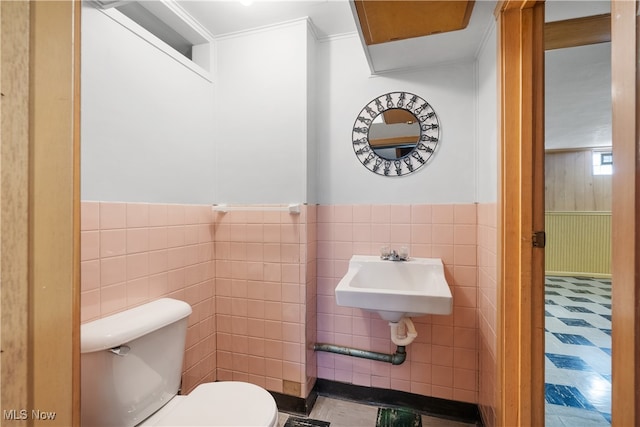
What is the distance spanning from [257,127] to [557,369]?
268cm

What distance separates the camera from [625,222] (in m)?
0.41

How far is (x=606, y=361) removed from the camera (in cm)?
208

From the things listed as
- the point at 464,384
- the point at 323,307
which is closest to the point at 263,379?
the point at 323,307

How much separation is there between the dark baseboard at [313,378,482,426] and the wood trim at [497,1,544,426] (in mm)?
505

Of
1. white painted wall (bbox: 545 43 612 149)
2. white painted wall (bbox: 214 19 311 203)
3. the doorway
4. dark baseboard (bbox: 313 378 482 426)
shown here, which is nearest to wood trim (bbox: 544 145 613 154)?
the doorway

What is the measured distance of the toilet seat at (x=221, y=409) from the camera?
100cm

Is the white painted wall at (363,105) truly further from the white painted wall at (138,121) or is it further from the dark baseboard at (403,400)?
the dark baseboard at (403,400)

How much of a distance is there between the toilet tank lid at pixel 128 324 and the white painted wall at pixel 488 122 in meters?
1.49

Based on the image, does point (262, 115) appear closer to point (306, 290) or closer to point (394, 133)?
point (394, 133)

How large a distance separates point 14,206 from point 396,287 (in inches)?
61.9

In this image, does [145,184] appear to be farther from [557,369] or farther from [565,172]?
[565,172]

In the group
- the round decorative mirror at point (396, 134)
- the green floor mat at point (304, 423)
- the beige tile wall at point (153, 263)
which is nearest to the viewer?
the beige tile wall at point (153, 263)

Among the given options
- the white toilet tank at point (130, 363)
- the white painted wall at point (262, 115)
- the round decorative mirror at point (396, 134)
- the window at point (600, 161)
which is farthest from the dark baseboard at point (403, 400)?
the window at point (600, 161)

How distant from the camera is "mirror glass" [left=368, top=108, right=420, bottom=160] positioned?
1.68 meters
